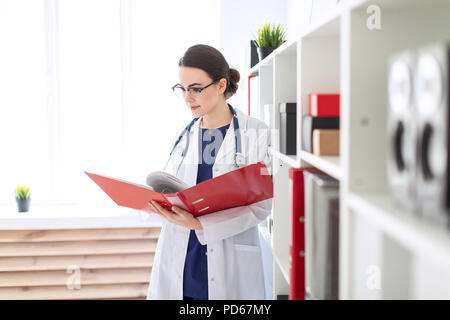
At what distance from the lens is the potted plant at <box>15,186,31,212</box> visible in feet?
10.3

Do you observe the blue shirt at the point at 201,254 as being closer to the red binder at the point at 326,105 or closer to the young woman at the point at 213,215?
the young woman at the point at 213,215

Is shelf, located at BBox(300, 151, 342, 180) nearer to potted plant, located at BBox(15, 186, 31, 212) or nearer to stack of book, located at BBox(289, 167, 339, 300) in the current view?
stack of book, located at BBox(289, 167, 339, 300)

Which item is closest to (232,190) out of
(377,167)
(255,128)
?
(255,128)

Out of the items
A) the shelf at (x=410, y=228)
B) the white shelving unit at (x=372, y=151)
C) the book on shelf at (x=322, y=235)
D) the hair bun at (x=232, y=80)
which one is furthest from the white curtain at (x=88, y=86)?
the shelf at (x=410, y=228)

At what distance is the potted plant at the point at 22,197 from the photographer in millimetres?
3148

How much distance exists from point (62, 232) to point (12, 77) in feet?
4.25

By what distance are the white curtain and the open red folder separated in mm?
1897

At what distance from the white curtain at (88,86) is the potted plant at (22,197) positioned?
0.18m

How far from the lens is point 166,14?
330 cm

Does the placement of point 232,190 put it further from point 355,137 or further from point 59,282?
point 59,282

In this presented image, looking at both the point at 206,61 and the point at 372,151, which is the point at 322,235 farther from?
the point at 206,61

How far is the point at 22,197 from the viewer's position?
3148mm

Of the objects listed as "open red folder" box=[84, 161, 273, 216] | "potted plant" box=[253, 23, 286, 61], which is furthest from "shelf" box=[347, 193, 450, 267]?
"potted plant" box=[253, 23, 286, 61]

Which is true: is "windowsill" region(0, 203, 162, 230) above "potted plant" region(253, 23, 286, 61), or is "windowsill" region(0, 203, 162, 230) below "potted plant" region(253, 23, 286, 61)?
below
